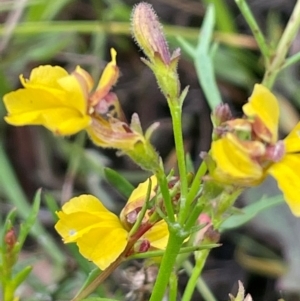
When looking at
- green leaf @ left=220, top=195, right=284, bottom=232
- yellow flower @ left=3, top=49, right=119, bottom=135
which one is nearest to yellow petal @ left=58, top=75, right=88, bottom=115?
yellow flower @ left=3, top=49, right=119, bottom=135

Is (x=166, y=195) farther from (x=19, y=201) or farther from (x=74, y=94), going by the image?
(x=19, y=201)

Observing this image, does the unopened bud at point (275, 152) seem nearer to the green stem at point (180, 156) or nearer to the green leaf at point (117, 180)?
the green stem at point (180, 156)

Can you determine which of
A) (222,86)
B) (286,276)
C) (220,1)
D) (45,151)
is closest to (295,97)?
(222,86)

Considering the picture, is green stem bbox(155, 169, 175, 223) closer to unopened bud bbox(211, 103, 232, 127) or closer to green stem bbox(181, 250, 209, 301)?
unopened bud bbox(211, 103, 232, 127)

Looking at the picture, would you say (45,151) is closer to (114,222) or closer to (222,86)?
(222,86)

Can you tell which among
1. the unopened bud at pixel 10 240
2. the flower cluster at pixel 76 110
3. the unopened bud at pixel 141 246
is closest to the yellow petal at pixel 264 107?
the flower cluster at pixel 76 110

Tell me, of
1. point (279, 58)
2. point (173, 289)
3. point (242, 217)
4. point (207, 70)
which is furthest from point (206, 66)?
point (173, 289)
